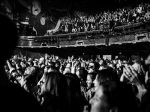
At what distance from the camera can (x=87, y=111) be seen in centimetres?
291

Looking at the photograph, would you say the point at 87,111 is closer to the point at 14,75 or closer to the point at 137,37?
the point at 14,75

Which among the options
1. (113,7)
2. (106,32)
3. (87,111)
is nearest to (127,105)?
(87,111)

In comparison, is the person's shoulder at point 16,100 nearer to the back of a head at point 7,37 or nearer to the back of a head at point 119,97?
the back of a head at point 7,37

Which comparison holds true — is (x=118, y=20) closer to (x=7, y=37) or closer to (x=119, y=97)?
(x=119, y=97)

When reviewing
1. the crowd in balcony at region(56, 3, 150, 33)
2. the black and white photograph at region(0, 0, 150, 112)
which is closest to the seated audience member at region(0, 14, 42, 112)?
the black and white photograph at region(0, 0, 150, 112)

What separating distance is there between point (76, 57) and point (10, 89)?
87.4ft

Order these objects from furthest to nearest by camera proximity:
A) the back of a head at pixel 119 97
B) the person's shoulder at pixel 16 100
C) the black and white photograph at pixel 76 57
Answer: the back of a head at pixel 119 97 → the black and white photograph at pixel 76 57 → the person's shoulder at pixel 16 100

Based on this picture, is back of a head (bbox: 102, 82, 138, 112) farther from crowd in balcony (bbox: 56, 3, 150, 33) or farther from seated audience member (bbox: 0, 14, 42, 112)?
crowd in balcony (bbox: 56, 3, 150, 33)

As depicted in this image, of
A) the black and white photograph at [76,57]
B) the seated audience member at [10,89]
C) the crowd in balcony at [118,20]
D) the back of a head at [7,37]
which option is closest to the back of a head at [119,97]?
the black and white photograph at [76,57]

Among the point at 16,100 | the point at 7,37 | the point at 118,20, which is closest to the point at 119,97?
the point at 16,100

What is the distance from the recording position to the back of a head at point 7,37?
1.44 meters

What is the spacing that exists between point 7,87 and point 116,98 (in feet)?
4.35

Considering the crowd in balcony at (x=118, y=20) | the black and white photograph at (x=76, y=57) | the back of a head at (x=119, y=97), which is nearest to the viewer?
the black and white photograph at (x=76, y=57)

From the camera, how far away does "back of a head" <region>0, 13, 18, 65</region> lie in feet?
4.72
